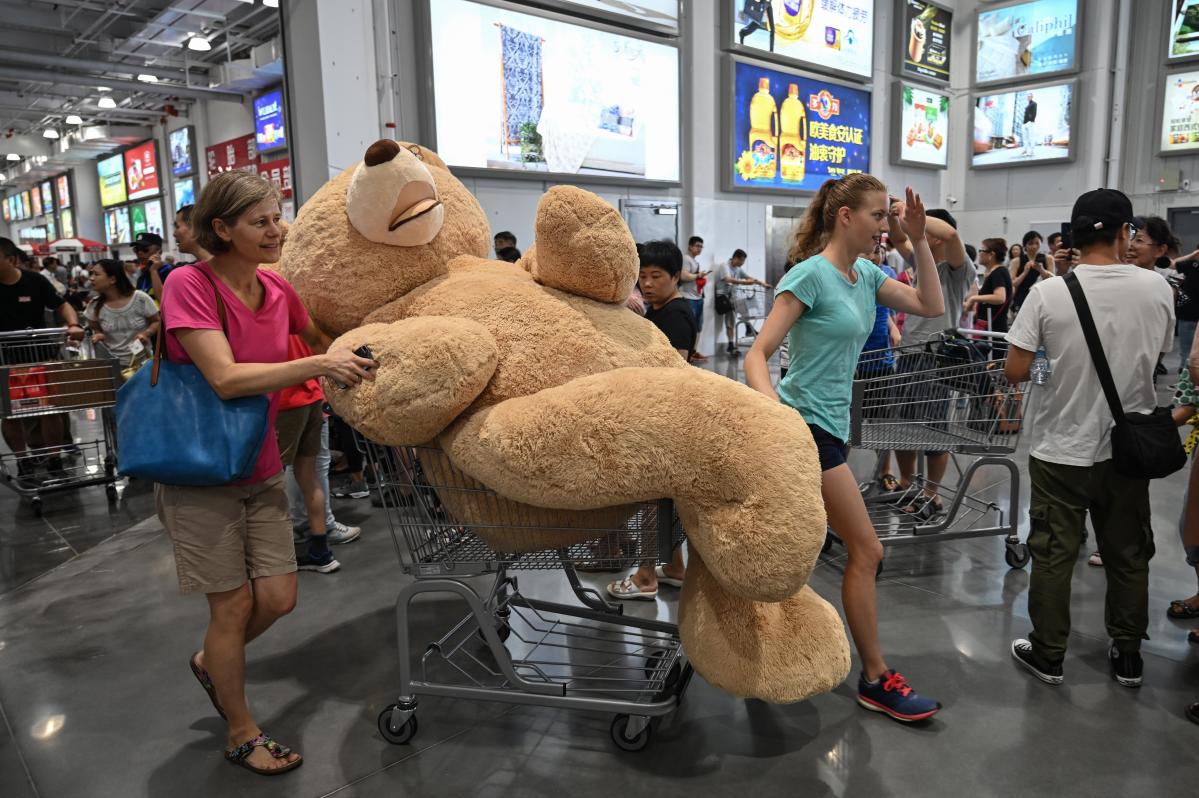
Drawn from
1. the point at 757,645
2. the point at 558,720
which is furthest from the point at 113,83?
the point at 757,645

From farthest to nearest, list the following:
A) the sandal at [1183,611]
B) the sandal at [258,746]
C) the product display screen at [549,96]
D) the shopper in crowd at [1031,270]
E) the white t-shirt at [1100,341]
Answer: the shopper in crowd at [1031,270]
the product display screen at [549,96]
the sandal at [1183,611]
the white t-shirt at [1100,341]
the sandal at [258,746]

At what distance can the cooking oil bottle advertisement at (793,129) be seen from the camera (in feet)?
36.7

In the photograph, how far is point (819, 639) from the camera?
7.01 ft

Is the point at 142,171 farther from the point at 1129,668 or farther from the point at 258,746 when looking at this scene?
the point at 1129,668

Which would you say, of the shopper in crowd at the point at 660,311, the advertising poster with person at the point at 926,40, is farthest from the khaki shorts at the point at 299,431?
the advertising poster with person at the point at 926,40

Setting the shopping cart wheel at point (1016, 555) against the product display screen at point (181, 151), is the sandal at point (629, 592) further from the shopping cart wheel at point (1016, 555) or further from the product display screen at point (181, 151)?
the product display screen at point (181, 151)

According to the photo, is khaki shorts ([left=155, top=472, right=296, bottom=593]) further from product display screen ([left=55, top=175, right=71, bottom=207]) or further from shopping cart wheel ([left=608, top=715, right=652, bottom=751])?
product display screen ([left=55, top=175, right=71, bottom=207])

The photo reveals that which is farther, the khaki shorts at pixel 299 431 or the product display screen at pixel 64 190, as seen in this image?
the product display screen at pixel 64 190

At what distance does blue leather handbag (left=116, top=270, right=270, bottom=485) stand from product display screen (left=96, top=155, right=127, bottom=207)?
75.7 feet

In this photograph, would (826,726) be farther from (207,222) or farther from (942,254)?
(942,254)

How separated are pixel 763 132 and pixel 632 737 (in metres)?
10.7

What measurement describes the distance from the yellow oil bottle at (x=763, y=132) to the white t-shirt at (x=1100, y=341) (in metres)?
9.37

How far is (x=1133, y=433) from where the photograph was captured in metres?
2.50

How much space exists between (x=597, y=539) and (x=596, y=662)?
2.71 ft
